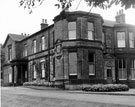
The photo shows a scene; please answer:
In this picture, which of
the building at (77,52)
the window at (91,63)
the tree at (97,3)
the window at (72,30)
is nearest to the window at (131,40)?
the building at (77,52)

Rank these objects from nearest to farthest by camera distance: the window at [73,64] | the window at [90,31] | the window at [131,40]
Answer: the window at [73,64] < the window at [90,31] < the window at [131,40]

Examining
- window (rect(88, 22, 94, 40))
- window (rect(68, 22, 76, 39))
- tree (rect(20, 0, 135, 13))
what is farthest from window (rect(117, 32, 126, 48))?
tree (rect(20, 0, 135, 13))

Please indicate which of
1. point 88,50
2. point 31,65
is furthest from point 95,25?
point 31,65

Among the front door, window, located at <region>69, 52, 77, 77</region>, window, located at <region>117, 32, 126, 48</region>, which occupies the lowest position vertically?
the front door

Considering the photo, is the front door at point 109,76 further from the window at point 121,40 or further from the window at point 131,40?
the window at point 131,40

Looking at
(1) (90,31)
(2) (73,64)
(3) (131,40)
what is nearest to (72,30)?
(1) (90,31)

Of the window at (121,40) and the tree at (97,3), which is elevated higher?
the window at (121,40)

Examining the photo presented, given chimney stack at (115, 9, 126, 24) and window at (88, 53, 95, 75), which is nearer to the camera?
window at (88, 53, 95, 75)

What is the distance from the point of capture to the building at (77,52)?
88.3 feet

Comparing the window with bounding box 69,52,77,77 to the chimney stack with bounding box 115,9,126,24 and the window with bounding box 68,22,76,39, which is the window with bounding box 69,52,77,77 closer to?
the window with bounding box 68,22,76,39

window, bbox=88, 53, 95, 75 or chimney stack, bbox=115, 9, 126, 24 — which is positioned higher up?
chimney stack, bbox=115, 9, 126, 24

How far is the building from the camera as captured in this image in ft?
88.3

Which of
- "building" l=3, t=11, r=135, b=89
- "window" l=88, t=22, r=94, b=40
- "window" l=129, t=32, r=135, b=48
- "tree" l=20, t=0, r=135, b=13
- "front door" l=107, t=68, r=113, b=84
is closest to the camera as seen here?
"tree" l=20, t=0, r=135, b=13

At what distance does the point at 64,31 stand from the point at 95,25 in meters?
3.64
